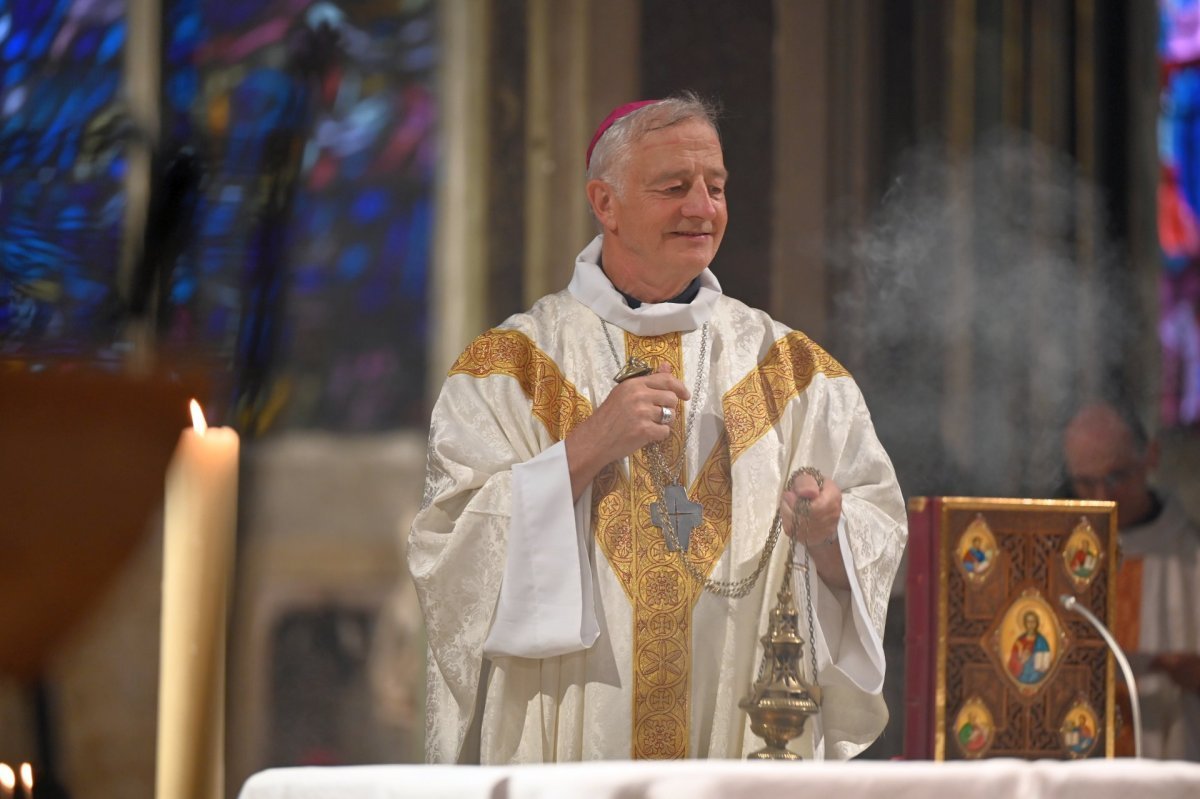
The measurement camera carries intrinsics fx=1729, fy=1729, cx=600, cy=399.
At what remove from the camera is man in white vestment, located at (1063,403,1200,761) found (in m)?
4.96

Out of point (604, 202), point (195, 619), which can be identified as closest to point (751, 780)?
point (195, 619)

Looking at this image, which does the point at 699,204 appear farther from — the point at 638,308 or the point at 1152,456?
the point at 1152,456

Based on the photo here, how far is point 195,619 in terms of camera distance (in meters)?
2.43

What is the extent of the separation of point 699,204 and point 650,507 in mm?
656

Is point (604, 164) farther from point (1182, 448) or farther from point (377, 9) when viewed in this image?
point (1182, 448)

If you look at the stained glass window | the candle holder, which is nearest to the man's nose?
the candle holder

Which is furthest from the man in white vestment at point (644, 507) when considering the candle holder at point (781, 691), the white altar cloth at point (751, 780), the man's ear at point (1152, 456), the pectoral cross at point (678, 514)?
the man's ear at point (1152, 456)

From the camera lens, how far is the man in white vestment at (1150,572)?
4.96 metres

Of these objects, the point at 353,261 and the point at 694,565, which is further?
the point at 353,261

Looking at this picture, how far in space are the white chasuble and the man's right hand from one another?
0.05 meters

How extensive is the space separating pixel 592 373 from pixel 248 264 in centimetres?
140

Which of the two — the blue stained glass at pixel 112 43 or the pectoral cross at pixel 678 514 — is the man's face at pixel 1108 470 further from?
the blue stained glass at pixel 112 43

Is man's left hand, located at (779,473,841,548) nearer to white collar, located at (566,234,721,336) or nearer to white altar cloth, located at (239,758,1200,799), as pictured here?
white collar, located at (566,234,721,336)

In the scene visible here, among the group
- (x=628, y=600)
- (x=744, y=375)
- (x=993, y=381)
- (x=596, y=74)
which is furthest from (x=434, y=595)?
(x=993, y=381)
